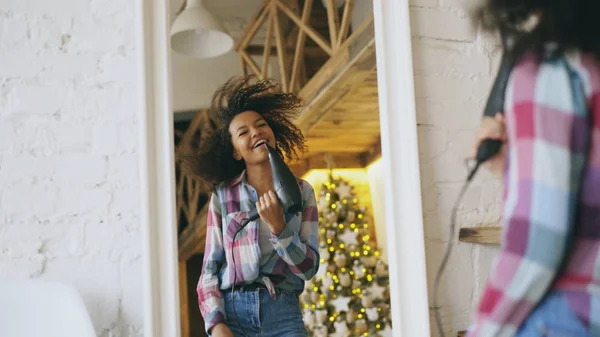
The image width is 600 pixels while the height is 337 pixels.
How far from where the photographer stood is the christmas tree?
1329 millimetres

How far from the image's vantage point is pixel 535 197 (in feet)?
2.17

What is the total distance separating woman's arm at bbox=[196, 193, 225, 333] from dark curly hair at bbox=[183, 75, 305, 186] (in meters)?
0.06

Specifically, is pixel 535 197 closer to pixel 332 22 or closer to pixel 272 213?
pixel 272 213

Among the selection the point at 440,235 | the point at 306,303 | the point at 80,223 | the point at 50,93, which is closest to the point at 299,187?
the point at 306,303

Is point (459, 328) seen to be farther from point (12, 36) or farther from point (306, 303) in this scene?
point (12, 36)

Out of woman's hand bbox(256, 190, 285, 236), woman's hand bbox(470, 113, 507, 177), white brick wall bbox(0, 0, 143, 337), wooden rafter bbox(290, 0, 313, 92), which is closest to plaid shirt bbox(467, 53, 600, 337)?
woman's hand bbox(470, 113, 507, 177)

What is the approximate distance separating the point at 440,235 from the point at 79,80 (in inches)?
33.9

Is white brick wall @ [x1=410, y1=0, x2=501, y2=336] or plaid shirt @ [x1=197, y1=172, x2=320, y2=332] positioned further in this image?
white brick wall @ [x1=410, y1=0, x2=501, y2=336]

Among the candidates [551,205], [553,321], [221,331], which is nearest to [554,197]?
[551,205]

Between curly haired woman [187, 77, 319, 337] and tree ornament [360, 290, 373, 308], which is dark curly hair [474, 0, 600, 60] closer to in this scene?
curly haired woman [187, 77, 319, 337]

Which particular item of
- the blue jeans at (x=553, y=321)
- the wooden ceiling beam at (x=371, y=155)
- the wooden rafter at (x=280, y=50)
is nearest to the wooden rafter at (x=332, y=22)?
the wooden rafter at (x=280, y=50)

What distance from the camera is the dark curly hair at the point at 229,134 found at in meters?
1.31

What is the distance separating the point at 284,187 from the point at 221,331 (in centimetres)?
32

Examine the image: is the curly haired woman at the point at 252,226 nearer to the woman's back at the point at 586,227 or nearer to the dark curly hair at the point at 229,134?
the dark curly hair at the point at 229,134
